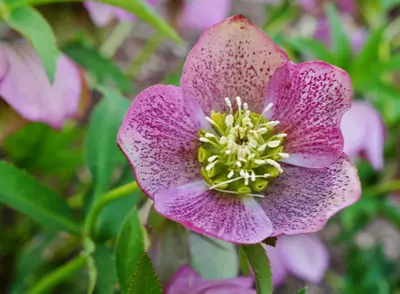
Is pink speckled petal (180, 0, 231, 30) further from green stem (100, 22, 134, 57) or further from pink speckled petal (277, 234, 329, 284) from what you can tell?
pink speckled petal (277, 234, 329, 284)

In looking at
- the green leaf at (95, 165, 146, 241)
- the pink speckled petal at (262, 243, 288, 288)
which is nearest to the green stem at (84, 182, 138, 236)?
the green leaf at (95, 165, 146, 241)

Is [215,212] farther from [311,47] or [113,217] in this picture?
[311,47]

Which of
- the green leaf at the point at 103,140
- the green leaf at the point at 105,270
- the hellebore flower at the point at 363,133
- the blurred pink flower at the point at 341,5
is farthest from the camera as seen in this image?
the blurred pink flower at the point at 341,5

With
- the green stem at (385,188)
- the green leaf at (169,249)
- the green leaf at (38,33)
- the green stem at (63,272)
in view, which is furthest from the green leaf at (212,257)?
the green stem at (385,188)

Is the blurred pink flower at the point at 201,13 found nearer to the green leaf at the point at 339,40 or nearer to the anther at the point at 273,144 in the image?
the green leaf at the point at 339,40

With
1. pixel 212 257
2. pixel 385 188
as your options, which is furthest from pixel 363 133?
pixel 212 257

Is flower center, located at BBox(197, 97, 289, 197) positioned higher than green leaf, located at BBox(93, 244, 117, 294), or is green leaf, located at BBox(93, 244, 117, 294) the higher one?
flower center, located at BBox(197, 97, 289, 197)
